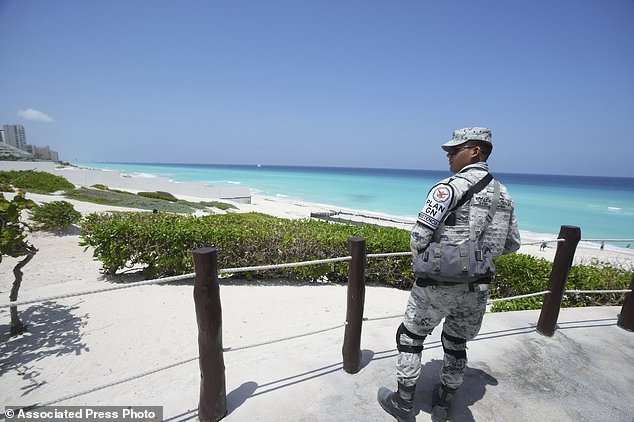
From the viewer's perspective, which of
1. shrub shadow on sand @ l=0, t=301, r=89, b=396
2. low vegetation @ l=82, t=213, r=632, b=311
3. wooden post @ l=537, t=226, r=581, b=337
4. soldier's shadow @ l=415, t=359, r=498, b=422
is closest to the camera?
soldier's shadow @ l=415, t=359, r=498, b=422

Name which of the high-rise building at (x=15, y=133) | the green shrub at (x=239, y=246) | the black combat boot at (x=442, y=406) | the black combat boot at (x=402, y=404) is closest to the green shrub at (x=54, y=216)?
the green shrub at (x=239, y=246)

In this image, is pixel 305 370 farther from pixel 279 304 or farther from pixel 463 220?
pixel 279 304

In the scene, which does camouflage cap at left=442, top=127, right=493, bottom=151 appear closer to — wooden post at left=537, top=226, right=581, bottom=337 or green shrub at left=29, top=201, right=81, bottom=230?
wooden post at left=537, top=226, right=581, bottom=337

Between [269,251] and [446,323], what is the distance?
4.91 metres

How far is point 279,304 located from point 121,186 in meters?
34.0

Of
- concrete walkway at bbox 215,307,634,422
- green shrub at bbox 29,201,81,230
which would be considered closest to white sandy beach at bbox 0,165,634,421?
concrete walkway at bbox 215,307,634,422

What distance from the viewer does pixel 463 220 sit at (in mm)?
1976

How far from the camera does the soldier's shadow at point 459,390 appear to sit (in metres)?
2.47

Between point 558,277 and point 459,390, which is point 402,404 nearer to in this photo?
point 459,390

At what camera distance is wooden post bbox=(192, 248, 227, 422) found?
212cm

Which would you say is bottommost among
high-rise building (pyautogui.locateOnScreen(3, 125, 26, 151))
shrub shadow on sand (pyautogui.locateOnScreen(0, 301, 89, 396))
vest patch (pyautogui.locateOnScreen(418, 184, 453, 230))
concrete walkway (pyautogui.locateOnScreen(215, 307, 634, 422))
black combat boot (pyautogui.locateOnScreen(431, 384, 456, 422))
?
shrub shadow on sand (pyautogui.locateOnScreen(0, 301, 89, 396))

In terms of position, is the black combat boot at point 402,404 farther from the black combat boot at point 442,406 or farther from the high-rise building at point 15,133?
the high-rise building at point 15,133

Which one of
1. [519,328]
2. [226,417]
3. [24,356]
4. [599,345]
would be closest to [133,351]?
[24,356]

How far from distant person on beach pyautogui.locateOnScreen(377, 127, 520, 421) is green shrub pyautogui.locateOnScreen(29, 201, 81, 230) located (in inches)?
513
